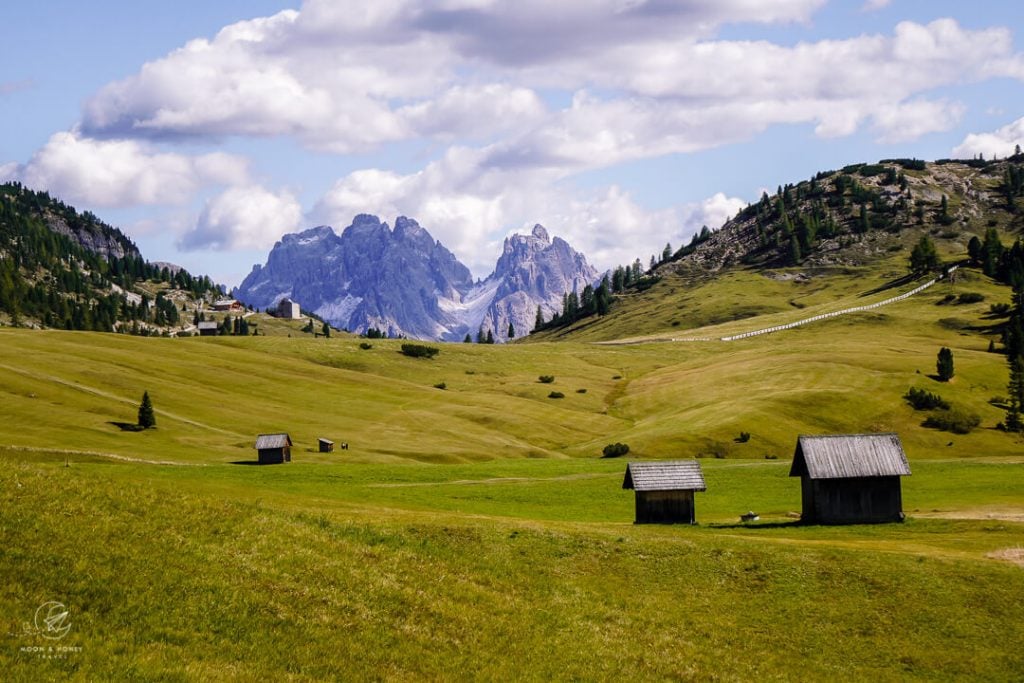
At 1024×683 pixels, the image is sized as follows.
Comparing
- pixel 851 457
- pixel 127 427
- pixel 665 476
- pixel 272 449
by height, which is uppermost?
pixel 851 457

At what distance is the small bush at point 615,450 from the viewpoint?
391 feet

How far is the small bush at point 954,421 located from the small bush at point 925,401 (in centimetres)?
231

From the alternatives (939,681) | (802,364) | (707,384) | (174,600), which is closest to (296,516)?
(174,600)

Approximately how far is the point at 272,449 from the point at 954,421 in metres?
98.1

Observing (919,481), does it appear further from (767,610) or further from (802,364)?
(802,364)

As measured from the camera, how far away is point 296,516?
4309cm

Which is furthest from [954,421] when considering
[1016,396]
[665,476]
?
[665,476]

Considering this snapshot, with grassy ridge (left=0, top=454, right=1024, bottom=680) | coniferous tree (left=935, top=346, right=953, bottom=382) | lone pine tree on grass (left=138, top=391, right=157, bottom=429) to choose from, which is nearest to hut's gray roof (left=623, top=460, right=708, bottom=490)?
grassy ridge (left=0, top=454, right=1024, bottom=680)

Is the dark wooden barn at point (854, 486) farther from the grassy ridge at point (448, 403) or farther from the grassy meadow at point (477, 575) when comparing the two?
the grassy ridge at point (448, 403)

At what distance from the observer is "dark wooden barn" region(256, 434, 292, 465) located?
Answer: 99.2m

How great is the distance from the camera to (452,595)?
121ft

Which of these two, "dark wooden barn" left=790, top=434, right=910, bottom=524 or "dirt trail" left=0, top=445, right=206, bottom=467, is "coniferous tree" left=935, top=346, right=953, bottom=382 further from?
"dirt trail" left=0, top=445, right=206, bottom=467

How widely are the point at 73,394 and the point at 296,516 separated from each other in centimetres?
9100

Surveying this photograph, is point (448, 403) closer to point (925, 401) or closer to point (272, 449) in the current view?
point (272, 449)
